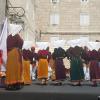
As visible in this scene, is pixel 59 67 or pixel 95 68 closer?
pixel 95 68

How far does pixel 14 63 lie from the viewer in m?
10.8

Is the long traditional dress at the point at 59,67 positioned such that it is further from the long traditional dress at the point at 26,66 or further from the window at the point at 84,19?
the window at the point at 84,19

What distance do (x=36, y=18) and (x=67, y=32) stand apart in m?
3.32

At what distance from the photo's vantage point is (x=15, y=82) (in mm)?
10797

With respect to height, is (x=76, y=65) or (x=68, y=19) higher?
(x=68, y=19)

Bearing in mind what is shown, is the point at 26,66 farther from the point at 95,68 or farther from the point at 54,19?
the point at 54,19

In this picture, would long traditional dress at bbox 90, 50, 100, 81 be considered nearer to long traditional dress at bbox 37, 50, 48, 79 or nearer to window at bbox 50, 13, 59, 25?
long traditional dress at bbox 37, 50, 48, 79

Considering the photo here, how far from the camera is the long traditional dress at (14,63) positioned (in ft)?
35.4

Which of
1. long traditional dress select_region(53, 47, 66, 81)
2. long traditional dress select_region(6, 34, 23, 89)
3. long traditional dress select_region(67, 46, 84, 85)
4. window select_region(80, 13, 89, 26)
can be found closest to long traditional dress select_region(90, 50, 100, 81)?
long traditional dress select_region(67, 46, 84, 85)

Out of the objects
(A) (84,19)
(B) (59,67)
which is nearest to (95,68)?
(B) (59,67)

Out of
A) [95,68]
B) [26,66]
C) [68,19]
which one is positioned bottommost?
[95,68]

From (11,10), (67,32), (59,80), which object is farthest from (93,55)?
(67,32)

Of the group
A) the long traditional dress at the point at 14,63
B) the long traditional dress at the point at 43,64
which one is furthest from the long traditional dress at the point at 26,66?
the long traditional dress at the point at 14,63

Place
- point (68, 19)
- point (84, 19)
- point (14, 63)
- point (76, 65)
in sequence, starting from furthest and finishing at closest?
point (84, 19), point (68, 19), point (76, 65), point (14, 63)
